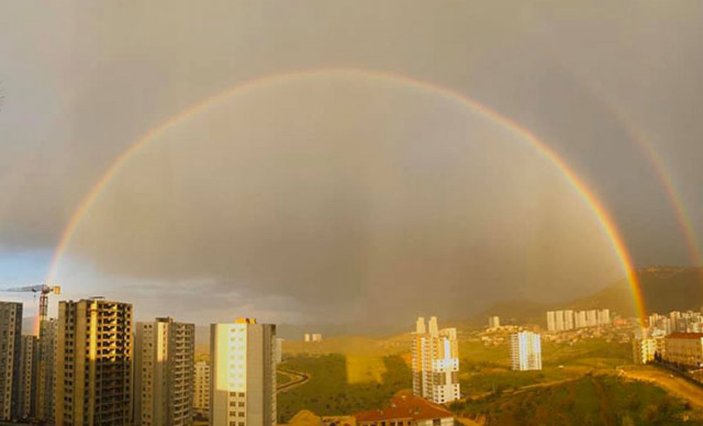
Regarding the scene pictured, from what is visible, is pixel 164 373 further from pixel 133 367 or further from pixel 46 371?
pixel 46 371

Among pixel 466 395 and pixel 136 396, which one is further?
pixel 466 395

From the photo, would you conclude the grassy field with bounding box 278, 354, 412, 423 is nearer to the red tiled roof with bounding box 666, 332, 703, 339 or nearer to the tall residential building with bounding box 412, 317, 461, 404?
the tall residential building with bounding box 412, 317, 461, 404

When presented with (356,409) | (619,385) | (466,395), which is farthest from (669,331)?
(356,409)

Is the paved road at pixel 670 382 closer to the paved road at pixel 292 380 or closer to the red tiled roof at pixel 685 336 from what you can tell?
the red tiled roof at pixel 685 336

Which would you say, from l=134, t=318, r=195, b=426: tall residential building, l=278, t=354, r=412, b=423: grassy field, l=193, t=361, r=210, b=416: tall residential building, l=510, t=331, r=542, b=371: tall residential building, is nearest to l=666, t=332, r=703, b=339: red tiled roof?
l=510, t=331, r=542, b=371: tall residential building

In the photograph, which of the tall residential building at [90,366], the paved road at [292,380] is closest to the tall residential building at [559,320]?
the paved road at [292,380]

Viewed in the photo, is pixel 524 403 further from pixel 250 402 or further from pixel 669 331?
pixel 250 402

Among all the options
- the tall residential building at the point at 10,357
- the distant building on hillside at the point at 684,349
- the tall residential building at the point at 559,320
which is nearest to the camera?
the distant building on hillside at the point at 684,349
